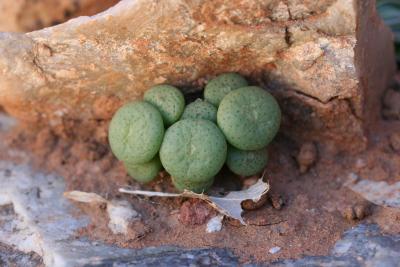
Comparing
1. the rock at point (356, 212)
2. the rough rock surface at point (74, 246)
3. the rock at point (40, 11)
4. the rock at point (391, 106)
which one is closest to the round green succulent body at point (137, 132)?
the rough rock surface at point (74, 246)

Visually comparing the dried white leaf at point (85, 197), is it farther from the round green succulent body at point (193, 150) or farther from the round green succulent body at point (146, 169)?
the round green succulent body at point (193, 150)

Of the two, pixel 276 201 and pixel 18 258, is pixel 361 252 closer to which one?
pixel 276 201

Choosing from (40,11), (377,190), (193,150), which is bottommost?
(377,190)

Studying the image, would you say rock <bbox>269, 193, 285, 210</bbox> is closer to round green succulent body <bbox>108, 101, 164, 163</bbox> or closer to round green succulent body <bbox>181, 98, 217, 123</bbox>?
round green succulent body <bbox>181, 98, 217, 123</bbox>

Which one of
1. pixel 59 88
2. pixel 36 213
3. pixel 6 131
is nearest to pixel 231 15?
pixel 59 88

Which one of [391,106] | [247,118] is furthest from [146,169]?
[391,106]
